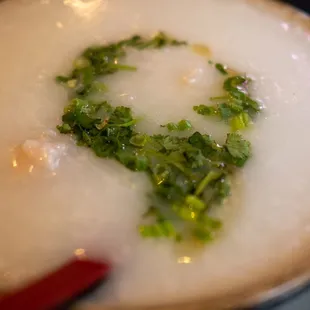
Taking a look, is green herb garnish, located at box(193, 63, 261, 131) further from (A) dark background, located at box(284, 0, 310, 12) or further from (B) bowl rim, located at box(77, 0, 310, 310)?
(A) dark background, located at box(284, 0, 310, 12)

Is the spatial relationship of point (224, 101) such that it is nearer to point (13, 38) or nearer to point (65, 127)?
point (65, 127)

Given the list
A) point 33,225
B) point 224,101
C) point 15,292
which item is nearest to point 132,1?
point 224,101

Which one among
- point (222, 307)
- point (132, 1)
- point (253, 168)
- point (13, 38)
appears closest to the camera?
point (222, 307)

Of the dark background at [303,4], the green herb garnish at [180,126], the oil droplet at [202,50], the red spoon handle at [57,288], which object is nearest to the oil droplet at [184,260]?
the red spoon handle at [57,288]

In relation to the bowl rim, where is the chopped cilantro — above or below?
above

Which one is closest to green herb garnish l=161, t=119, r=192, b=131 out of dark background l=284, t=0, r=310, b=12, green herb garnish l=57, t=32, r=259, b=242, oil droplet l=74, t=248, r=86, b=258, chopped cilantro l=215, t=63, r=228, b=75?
green herb garnish l=57, t=32, r=259, b=242

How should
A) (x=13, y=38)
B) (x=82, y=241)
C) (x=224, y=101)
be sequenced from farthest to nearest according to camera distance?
(x=13, y=38), (x=224, y=101), (x=82, y=241)

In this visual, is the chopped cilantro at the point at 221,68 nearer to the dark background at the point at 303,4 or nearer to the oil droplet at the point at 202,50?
the oil droplet at the point at 202,50

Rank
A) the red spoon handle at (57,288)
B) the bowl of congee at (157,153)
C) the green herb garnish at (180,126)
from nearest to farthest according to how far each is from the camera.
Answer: the red spoon handle at (57,288) → the bowl of congee at (157,153) → the green herb garnish at (180,126)
